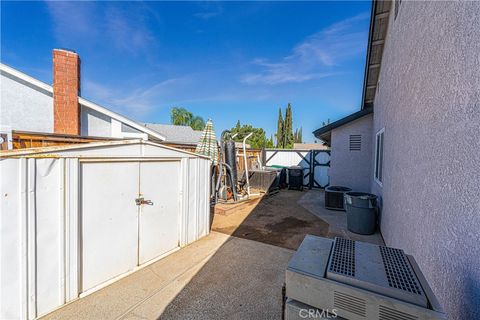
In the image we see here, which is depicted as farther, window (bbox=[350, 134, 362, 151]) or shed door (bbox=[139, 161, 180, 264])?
window (bbox=[350, 134, 362, 151])

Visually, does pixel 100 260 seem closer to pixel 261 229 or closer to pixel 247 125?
pixel 261 229

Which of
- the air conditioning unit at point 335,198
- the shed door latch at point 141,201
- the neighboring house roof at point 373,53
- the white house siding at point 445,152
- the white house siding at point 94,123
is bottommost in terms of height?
the air conditioning unit at point 335,198

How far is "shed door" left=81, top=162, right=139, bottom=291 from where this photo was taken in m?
2.75

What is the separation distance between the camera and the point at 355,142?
751cm

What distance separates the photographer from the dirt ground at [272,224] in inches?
190

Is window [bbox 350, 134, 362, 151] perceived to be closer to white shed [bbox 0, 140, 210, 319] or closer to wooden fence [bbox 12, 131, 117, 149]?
white shed [bbox 0, 140, 210, 319]

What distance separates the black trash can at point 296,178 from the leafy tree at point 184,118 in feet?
107

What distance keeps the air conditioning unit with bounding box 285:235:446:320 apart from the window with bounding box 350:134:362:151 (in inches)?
265

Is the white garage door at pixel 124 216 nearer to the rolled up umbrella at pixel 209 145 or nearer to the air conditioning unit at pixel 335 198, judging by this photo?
the rolled up umbrella at pixel 209 145

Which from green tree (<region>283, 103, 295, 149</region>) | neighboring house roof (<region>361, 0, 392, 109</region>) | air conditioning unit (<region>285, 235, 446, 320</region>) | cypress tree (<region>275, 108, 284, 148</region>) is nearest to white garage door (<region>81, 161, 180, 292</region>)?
air conditioning unit (<region>285, 235, 446, 320</region>)

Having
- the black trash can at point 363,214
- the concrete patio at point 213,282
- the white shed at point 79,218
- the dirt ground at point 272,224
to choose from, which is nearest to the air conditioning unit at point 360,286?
the concrete patio at point 213,282

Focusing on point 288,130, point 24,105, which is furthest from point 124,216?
point 288,130

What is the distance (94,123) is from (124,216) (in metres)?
5.81

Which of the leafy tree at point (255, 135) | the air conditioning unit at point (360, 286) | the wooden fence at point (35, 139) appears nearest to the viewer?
the air conditioning unit at point (360, 286)
